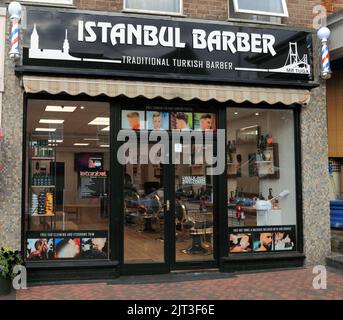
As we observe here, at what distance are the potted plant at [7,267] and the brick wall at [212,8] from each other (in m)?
4.11

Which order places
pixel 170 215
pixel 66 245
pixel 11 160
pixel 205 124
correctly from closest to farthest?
pixel 11 160, pixel 66 245, pixel 170 215, pixel 205 124

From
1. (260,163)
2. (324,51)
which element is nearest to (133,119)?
(260,163)

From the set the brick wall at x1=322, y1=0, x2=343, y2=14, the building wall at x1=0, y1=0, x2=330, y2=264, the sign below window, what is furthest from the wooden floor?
the brick wall at x1=322, y1=0, x2=343, y2=14

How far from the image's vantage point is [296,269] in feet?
27.3

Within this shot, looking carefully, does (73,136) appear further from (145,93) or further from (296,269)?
(296,269)

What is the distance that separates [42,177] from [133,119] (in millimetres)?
1828

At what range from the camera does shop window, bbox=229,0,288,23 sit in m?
8.42

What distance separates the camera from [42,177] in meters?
7.77

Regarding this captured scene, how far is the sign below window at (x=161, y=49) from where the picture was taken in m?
7.40

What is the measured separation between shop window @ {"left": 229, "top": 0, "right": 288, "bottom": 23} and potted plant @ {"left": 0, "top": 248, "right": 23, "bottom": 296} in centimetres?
554

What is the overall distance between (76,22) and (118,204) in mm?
3068

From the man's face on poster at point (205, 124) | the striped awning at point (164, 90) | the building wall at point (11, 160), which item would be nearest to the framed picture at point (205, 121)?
the man's face on poster at point (205, 124)

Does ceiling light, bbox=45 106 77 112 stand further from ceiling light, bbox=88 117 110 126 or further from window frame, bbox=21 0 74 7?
window frame, bbox=21 0 74 7

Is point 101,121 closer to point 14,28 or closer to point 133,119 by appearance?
point 133,119
